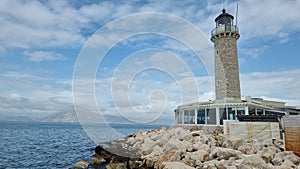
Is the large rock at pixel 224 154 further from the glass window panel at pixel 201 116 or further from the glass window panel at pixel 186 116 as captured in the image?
the glass window panel at pixel 186 116

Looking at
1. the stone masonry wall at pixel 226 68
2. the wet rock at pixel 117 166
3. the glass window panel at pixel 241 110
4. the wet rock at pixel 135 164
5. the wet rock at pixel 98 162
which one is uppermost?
the stone masonry wall at pixel 226 68

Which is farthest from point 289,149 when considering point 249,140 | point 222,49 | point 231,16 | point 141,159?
point 231,16

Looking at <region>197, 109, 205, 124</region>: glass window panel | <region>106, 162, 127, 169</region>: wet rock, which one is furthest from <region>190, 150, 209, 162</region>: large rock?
<region>197, 109, 205, 124</region>: glass window panel

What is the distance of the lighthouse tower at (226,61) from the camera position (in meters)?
21.5

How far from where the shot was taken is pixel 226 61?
2197 centimetres

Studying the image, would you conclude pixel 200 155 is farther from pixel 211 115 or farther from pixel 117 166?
pixel 211 115

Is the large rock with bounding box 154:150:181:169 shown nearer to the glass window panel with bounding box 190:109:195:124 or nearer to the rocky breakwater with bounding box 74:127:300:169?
the rocky breakwater with bounding box 74:127:300:169

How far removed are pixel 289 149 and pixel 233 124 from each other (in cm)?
321

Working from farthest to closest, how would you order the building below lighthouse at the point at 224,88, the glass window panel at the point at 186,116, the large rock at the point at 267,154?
the glass window panel at the point at 186,116, the building below lighthouse at the point at 224,88, the large rock at the point at 267,154

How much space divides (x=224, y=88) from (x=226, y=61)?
2545 millimetres

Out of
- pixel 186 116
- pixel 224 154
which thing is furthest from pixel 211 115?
pixel 224 154

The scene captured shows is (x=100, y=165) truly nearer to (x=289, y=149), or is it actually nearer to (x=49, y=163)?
(x=49, y=163)

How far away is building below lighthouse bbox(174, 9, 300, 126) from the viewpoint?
18.2m

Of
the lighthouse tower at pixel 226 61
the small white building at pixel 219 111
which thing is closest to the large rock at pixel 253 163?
the small white building at pixel 219 111
